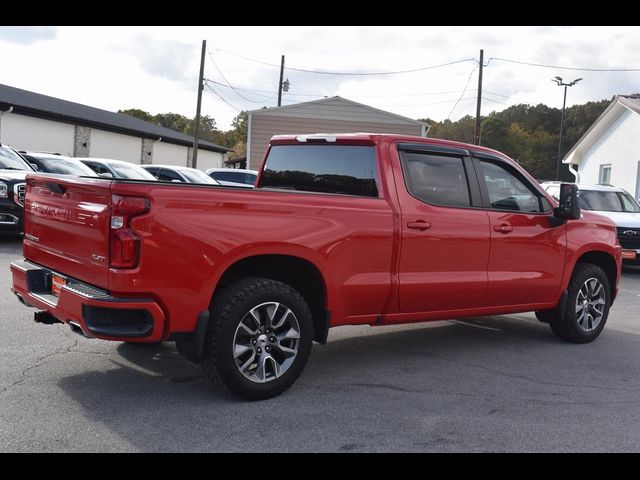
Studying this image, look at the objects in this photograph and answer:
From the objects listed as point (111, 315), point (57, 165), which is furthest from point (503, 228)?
point (57, 165)

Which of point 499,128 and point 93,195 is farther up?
point 499,128

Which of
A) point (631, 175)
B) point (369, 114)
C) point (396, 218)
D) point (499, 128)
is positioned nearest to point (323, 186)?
point (396, 218)

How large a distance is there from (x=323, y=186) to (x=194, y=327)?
198 cm

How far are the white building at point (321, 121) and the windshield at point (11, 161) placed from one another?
15257mm

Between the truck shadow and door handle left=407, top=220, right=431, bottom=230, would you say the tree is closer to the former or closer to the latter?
the truck shadow

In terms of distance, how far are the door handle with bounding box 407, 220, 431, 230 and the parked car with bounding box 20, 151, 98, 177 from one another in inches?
400

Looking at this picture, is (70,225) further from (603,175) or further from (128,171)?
(603,175)

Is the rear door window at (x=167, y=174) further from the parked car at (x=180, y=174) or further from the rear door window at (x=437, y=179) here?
the rear door window at (x=437, y=179)

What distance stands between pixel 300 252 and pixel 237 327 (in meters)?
0.68

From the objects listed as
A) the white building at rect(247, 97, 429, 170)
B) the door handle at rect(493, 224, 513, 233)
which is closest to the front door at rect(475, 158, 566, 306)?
the door handle at rect(493, 224, 513, 233)

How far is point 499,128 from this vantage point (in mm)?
72625

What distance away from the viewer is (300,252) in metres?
4.68
